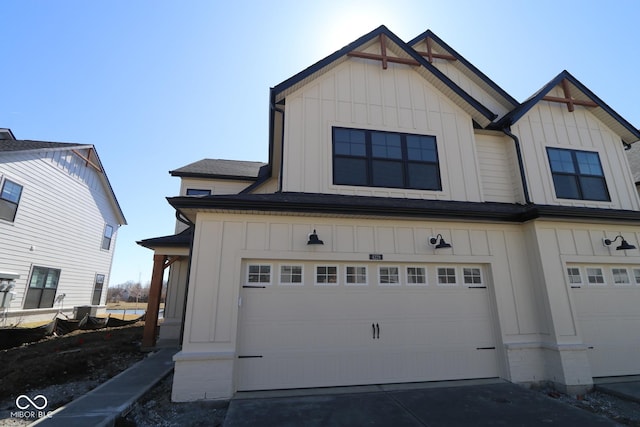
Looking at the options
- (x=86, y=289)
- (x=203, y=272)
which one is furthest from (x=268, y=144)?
(x=86, y=289)

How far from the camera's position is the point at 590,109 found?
8375 mm

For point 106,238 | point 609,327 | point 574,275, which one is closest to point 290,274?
point 574,275

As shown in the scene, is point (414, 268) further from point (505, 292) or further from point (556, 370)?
point (556, 370)

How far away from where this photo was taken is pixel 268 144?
28.9 ft

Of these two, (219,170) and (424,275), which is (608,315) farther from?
(219,170)

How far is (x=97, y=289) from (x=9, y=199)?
703cm

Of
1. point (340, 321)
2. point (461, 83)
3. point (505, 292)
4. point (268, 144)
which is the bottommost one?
point (340, 321)

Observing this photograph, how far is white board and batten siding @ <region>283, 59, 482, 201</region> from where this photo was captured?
682 centimetres

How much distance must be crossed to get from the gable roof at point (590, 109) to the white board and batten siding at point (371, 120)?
3.94ft

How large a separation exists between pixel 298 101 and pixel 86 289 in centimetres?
1493

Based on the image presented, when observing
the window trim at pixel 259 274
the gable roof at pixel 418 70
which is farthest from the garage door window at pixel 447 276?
the gable roof at pixel 418 70

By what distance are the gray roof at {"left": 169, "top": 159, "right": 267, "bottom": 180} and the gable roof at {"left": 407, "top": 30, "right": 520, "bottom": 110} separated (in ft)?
25.5

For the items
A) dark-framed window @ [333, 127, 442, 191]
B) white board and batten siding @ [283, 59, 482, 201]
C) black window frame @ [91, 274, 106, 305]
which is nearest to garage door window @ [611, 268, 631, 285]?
white board and batten siding @ [283, 59, 482, 201]

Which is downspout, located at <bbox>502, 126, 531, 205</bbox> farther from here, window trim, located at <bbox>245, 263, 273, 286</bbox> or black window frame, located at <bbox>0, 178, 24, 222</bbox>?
black window frame, located at <bbox>0, 178, 24, 222</bbox>
